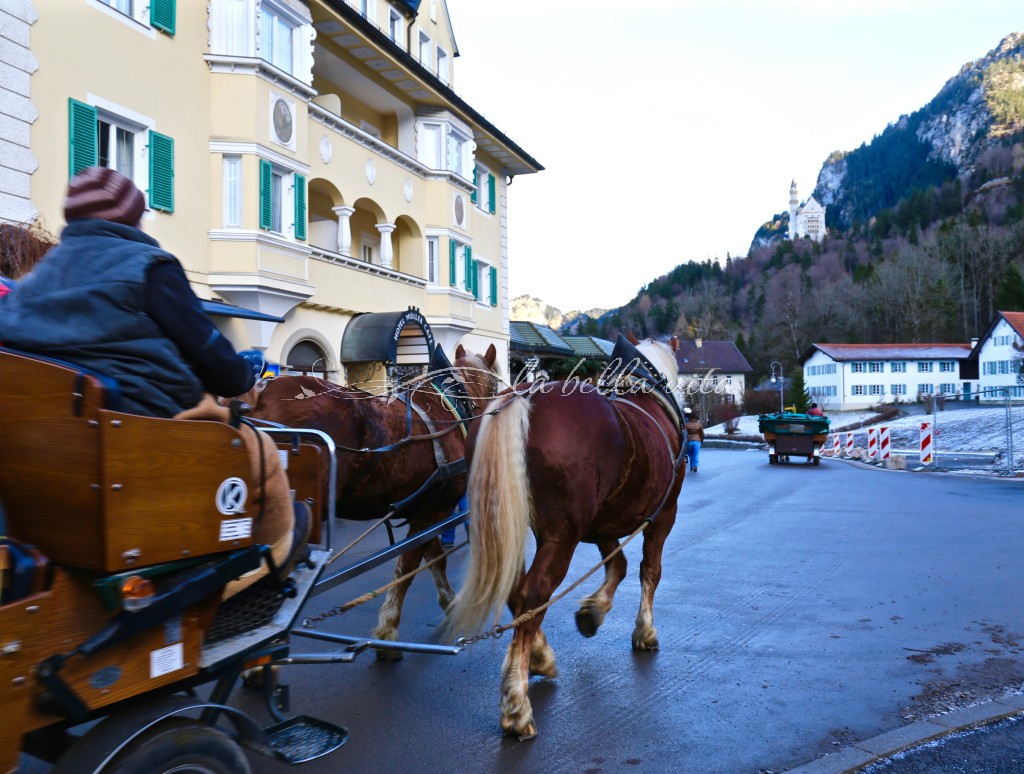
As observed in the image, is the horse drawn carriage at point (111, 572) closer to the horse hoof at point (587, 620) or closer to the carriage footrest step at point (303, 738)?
the carriage footrest step at point (303, 738)

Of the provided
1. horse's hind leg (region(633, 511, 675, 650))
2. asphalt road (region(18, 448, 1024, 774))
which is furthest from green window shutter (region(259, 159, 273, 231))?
horse's hind leg (region(633, 511, 675, 650))

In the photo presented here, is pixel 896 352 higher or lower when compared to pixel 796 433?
higher

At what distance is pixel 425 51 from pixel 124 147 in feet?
42.6

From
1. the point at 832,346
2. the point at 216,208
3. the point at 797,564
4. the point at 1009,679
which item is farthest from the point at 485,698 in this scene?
the point at 832,346

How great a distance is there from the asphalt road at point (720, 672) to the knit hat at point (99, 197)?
8.18 ft

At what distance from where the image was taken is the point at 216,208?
14.1 metres

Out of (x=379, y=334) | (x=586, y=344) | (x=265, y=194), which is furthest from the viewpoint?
(x=586, y=344)

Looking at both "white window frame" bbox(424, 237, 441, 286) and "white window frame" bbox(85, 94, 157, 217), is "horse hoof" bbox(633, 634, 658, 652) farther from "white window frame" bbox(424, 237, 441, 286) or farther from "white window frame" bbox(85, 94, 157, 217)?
"white window frame" bbox(424, 237, 441, 286)

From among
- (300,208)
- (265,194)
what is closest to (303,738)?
(265,194)

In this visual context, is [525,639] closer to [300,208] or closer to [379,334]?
[300,208]

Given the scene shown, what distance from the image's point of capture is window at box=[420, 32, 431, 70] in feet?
76.5

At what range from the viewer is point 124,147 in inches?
497

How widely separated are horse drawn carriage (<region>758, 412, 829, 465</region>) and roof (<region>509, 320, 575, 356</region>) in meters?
9.86

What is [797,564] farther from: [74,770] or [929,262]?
[929,262]
